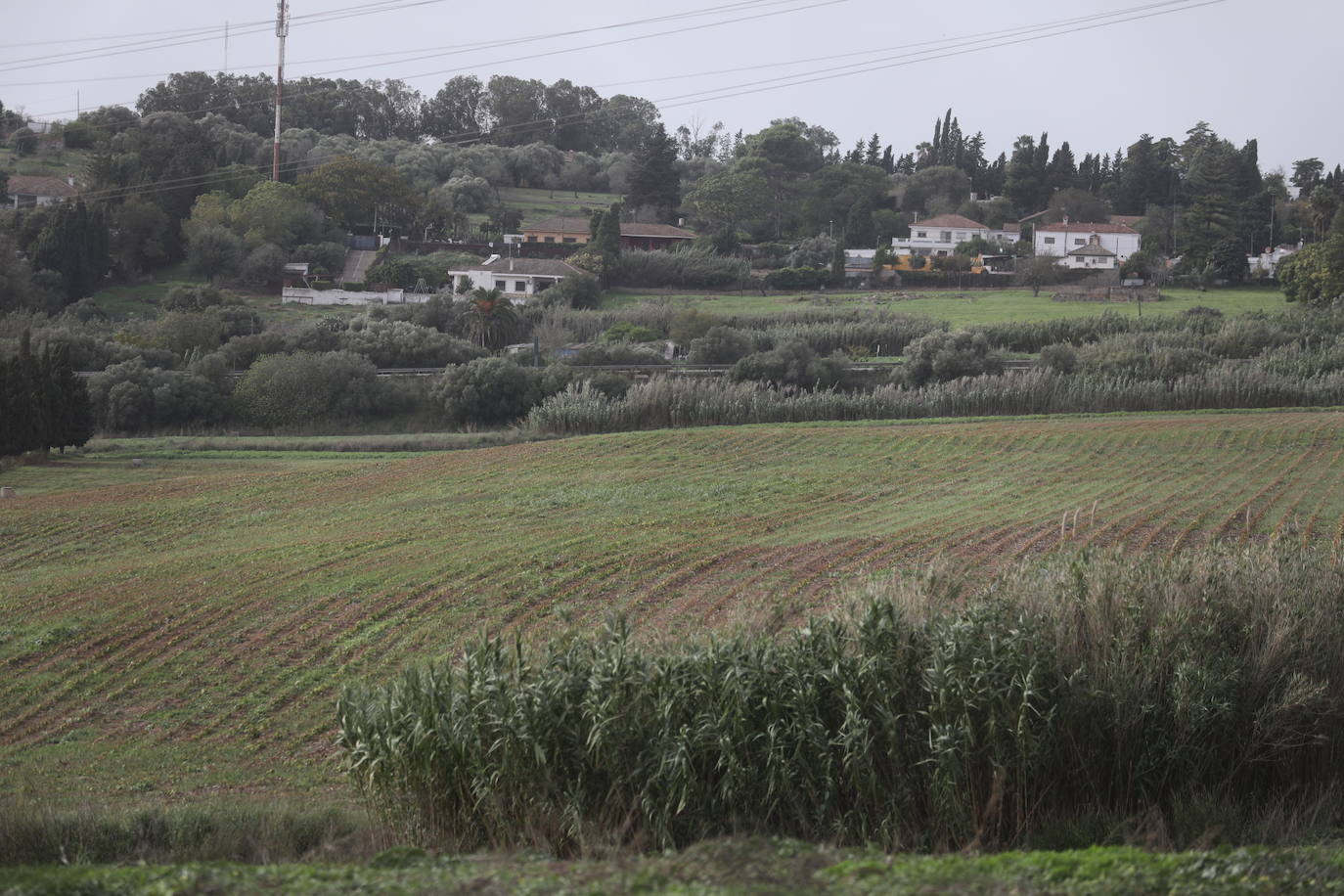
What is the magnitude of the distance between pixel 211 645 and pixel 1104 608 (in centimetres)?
1021

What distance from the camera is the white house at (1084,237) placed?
83.3m

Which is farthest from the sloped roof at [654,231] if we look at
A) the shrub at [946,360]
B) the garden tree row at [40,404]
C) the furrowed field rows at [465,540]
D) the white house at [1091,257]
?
the garden tree row at [40,404]

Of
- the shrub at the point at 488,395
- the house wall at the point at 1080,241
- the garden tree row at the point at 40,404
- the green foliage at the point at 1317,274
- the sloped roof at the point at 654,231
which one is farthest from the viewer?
the sloped roof at the point at 654,231

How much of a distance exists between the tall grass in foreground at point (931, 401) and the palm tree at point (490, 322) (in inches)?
752

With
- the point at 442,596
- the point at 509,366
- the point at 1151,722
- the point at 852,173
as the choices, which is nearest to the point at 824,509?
the point at 442,596

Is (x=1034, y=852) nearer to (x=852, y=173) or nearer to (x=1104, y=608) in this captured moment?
(x=1104, y=608)

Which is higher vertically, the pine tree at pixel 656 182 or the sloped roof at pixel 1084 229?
the pine tree at pixel 656 182

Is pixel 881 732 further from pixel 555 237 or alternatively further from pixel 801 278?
pixel 555 237

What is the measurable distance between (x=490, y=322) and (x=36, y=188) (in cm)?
4124

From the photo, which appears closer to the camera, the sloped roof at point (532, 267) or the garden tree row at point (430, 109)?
the sloped roof at point (532, 267)

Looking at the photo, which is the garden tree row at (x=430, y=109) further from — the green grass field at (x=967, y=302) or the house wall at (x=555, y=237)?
the green grass field at (x=967, y=302)

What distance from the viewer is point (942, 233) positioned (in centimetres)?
8725

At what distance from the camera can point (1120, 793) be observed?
9.36 meters

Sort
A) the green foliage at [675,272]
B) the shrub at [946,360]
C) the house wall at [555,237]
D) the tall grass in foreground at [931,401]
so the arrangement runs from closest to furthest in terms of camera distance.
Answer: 1. the tall grass in foreground at [931,401]
2. the shrub at [946,360]
3. the green foliage at [675,272]
4. the house wall at [555,237]
